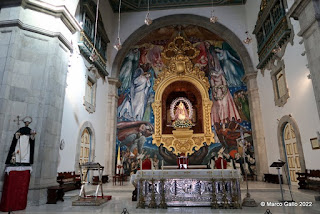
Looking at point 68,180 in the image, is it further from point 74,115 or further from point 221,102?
point 221,102

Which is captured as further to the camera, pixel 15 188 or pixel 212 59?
pixel 212 59

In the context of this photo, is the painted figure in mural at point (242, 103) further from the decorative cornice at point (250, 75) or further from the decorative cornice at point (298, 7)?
the decorative cornice at point (298, 7)

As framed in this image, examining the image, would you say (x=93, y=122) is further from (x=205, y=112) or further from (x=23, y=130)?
(x=205, y=112)

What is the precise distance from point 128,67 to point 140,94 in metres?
2.01

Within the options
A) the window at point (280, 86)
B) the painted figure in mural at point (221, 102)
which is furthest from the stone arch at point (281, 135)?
the painted figure in mural at point (221, 102)

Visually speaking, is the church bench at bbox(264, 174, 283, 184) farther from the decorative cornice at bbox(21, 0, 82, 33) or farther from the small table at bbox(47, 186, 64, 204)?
the decorative cornice at bbox(21, 0, 82, 33)

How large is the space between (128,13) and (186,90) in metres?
6.24

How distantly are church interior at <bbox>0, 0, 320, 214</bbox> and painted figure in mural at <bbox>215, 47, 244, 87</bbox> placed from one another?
0.22ft

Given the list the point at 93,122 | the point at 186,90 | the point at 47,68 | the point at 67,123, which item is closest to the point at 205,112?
the point at 186,90

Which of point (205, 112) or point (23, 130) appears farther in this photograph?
point (205, 112)

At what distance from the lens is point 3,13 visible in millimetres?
6723

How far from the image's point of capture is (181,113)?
43.0 feet

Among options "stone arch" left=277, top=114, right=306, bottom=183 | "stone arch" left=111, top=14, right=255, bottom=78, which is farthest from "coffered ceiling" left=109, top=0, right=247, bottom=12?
"stone arch" left=277, top=114, right=306, bottom=183

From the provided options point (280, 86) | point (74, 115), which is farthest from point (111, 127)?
point (280, 86)
